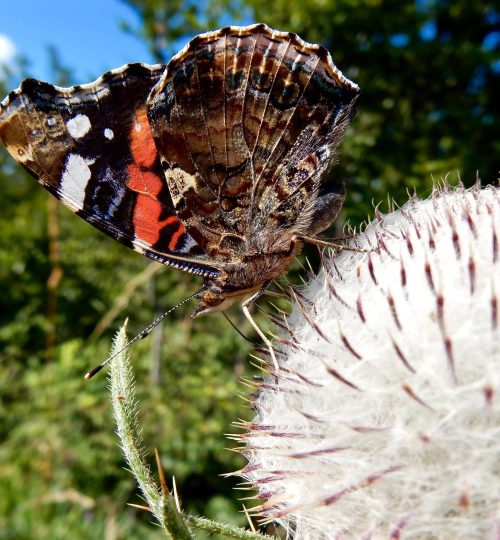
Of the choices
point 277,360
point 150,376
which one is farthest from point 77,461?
point 277,360

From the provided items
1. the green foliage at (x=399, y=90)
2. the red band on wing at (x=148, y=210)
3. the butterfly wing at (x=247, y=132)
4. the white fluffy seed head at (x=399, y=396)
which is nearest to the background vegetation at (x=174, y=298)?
the green foliage at (x=399, y=90)

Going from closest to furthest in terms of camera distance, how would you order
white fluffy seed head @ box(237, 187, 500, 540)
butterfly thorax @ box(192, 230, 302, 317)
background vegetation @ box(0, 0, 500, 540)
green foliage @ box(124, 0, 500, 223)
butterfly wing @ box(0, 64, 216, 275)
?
white fluffy seed head @ box(237, 187, 500, 540) → butterfly thorax @ box(192, 230, 302, 317) → butterfly wing @ box(0, 64, 216, 275) → green foliage @ box(124, 0, 500, 223) → background vegetation @ box(0, 0, 500, 540)

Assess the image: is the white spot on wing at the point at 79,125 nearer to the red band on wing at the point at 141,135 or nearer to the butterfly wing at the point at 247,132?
the red band on wing at the point at 141,135

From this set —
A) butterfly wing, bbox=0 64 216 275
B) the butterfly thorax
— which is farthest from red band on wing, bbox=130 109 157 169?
the butterfly thorax

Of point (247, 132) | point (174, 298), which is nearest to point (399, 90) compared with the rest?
point (247, 132)

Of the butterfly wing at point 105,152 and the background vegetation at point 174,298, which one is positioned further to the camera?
the background vegetation at point 174,298

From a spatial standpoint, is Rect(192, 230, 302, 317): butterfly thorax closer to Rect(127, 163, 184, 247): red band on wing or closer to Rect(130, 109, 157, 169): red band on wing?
Rect(127, 163, 184, 247): red band on wing

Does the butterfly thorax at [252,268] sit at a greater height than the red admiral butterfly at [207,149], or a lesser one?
lesser
